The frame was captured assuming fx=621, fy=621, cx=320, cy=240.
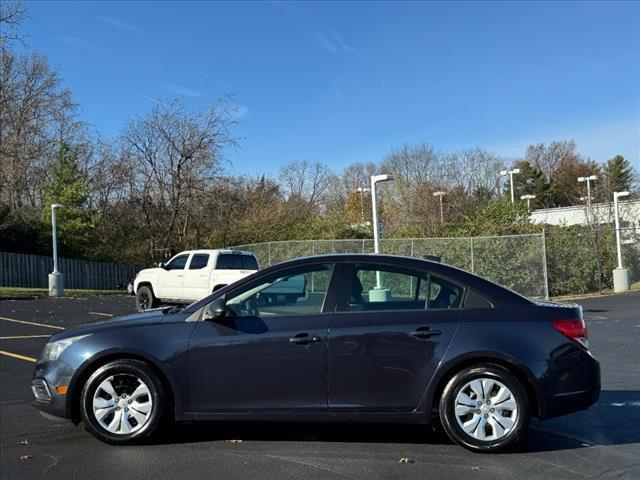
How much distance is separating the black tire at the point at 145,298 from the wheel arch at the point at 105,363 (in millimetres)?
13600

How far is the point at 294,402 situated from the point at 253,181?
40.0 metres

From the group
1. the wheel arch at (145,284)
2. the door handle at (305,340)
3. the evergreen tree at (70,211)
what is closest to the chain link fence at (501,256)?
the wheel arch at (145,284)

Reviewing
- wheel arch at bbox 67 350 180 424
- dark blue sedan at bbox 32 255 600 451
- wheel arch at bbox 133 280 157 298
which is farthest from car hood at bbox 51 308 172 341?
wheel arch at bbox 133 280 157 298

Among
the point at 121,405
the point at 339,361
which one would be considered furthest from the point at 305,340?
the point at 121,405

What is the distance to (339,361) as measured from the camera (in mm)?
5062

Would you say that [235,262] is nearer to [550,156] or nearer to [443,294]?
[443,294]

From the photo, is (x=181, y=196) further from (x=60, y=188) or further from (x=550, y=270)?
(x=550, y=270)

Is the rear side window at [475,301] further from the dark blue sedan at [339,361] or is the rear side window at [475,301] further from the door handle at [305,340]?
the door handle at [305,340]

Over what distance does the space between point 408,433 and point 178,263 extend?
13648 mm

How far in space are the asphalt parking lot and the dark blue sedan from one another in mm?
265

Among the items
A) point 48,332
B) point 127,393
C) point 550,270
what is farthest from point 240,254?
point 127,393

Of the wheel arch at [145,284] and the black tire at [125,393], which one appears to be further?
the wheel arch at [145,284]

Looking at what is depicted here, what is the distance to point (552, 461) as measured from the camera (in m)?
4.84

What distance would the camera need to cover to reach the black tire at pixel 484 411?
16.3ft
